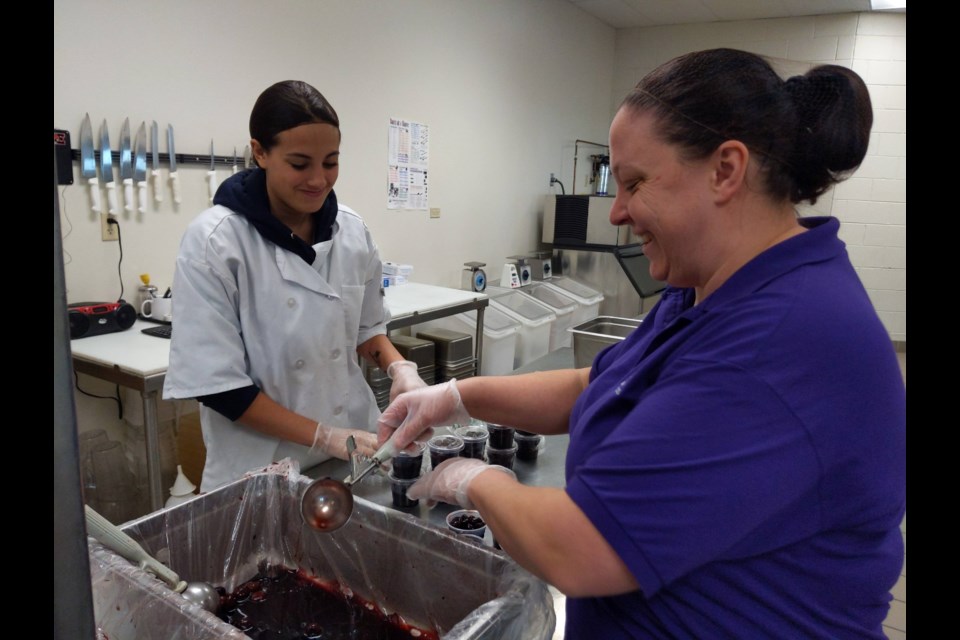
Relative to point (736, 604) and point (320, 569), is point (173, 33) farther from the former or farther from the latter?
point (736, 604)

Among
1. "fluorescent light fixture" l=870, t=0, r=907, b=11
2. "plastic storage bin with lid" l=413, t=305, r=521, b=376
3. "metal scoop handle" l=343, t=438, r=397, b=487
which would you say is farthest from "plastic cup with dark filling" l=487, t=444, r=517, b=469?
"fluorescent light fixture" l=870, t=0, r=907, b=11

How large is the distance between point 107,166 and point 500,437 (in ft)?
6.26

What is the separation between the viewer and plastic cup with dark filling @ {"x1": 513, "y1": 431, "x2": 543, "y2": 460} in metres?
1.49

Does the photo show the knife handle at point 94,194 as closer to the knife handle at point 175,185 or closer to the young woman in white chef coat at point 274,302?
the knife handle at point 175,185

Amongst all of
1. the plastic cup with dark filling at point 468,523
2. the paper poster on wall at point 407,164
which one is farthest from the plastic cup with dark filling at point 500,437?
the paper poster on wall at point 407,164

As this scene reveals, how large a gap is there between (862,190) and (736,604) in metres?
5.81

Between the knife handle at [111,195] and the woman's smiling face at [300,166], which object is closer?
the woman's smiling face at [300,166]

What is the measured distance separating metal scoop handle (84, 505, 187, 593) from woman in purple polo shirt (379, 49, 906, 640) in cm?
48

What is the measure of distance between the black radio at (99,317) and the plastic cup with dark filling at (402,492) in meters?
1.55

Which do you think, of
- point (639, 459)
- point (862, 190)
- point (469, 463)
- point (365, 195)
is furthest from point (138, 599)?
point (862, 190)

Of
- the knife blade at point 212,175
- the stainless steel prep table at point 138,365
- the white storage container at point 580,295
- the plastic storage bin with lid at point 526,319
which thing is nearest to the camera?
the stainless steel prep table at point 138,365

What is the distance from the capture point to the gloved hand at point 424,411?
115 centimetres

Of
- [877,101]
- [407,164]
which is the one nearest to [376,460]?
[407,164]
